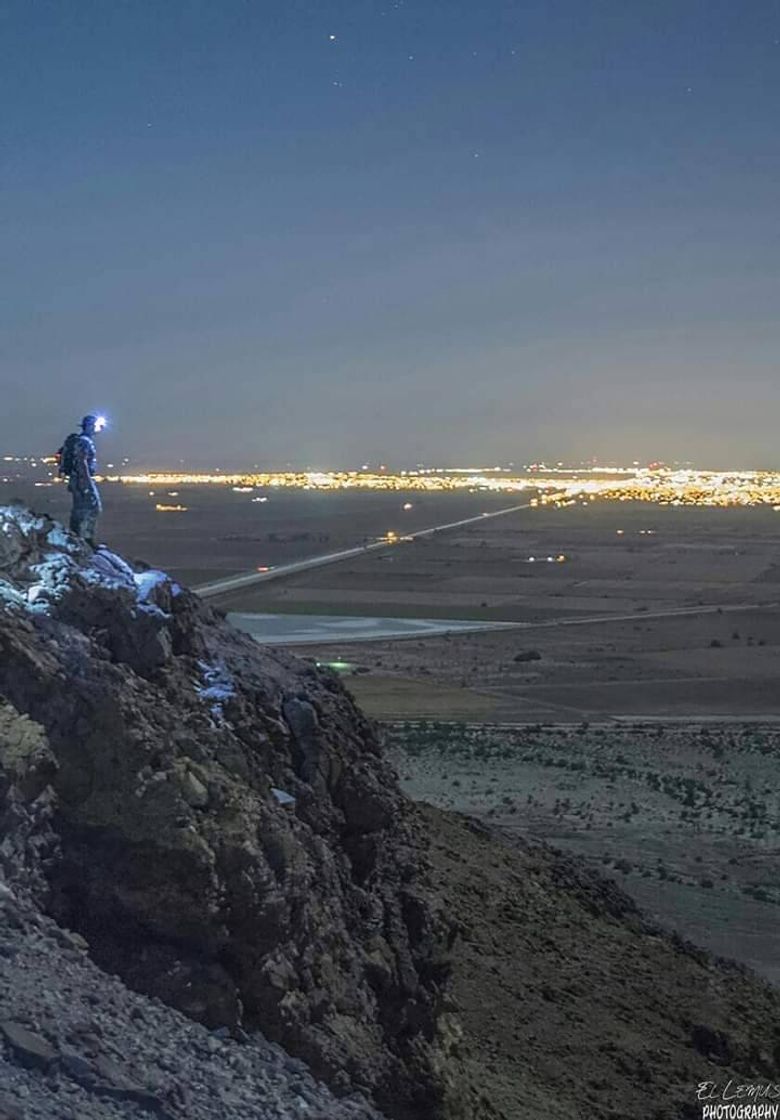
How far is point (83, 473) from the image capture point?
1144 cm

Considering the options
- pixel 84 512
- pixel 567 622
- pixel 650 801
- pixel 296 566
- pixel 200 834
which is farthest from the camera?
pixel 296 566

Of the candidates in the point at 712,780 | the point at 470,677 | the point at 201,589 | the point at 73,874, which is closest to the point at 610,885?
the point at 73,874

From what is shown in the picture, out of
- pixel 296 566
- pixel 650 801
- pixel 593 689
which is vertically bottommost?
pixel 593 689

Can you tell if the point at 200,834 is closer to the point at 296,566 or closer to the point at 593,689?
the point at 593,689

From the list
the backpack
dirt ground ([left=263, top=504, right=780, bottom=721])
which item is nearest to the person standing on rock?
the backpack

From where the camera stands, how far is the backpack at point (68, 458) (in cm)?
1152

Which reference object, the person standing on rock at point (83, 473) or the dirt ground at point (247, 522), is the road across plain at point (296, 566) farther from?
the person standing on rock at point (83, 473)

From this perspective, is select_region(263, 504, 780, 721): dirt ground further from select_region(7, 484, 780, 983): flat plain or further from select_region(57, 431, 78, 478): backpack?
select_region(57, 431, 78, 478): backpack

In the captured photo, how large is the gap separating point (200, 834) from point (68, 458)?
556 centimetres

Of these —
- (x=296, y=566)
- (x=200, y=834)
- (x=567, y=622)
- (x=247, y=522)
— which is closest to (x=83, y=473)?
(x=200, y=834)

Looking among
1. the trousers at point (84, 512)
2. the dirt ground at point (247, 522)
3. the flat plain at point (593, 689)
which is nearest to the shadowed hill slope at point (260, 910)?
the trousers at point (84, 512)

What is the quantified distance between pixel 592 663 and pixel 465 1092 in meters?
34.9

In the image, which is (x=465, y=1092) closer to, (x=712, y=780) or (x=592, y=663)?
(x=712, y=780)

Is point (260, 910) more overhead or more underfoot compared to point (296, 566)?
more overhead
